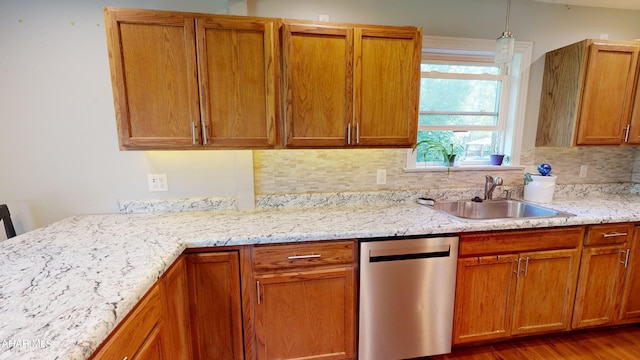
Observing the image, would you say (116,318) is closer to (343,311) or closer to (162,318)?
(162,318)

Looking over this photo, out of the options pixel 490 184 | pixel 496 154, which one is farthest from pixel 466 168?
pixel 496 154

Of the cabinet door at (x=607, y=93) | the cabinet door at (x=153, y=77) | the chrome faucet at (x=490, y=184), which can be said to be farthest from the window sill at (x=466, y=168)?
the cabinet door at (x=153, y=77)

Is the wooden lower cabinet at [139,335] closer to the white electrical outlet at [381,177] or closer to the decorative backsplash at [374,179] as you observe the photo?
the decorative backsplash at [374,179]

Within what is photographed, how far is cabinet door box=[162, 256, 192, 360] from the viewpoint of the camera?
49.5 inches

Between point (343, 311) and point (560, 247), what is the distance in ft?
4.72

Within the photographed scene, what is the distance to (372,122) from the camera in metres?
1.78

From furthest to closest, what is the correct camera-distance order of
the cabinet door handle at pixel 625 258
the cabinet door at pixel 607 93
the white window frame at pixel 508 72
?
the white window frame at pixel 508 72 < the cabinet door at pixel 607 93 < the cabinet door handle at pixel 625 258

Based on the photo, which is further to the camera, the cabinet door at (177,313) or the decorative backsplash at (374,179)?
the decorative backsplash at (374,179)

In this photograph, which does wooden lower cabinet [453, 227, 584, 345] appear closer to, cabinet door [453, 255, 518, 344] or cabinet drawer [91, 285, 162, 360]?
cabinet door [453, 255, 518, 344]

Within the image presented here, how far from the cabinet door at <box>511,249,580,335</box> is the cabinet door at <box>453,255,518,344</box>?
0.24 feet

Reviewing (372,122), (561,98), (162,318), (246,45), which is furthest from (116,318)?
(561,98)

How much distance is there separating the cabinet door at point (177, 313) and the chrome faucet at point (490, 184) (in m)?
2.15

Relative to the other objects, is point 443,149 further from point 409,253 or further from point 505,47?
point 409,253

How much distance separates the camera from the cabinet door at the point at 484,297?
1.76m
